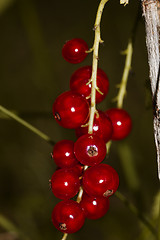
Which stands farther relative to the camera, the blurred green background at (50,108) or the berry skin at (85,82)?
the blurred green background at (50,108)

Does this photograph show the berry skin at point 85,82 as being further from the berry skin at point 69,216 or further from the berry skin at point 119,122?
the berry skin at point 69,216

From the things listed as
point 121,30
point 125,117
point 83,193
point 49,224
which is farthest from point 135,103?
point 83,193

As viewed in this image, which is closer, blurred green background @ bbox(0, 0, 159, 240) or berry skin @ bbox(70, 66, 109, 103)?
berry skin @ bbox(70, 66, 109, 103)

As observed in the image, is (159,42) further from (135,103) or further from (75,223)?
(135,103)

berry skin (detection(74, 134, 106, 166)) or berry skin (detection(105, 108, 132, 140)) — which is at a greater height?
berry skin (detection(74, 134, 106, 166))

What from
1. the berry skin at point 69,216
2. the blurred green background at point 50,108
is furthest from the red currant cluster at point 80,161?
the blurred green background at point 50,108

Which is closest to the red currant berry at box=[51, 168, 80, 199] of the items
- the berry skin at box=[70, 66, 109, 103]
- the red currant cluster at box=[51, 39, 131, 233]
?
the red currant cluster at box=[51, 39, 131, 233]

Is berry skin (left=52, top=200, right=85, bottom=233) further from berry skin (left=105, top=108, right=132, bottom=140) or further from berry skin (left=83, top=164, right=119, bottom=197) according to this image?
berry skin (left=105, top=108, right=132, bottom=140)
